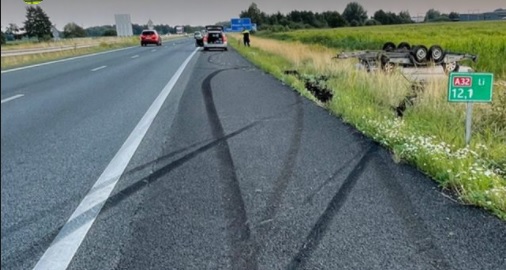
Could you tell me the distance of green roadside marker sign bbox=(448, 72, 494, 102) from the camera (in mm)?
4441

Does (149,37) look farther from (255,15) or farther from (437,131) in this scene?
(255,15)

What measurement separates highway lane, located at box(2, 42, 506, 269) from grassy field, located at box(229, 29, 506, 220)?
184mm

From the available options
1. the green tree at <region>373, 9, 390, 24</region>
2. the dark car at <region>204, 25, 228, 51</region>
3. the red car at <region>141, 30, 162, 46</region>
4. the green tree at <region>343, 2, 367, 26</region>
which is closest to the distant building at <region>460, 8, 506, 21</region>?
the dark car at <region>204, 25, 228, 51</region>

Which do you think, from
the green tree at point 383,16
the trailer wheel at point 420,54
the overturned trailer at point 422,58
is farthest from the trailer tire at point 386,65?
the green tree at point 383,16

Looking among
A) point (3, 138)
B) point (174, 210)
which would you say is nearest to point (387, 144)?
point (174, 210)

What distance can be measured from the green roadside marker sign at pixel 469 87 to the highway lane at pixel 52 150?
158 inches

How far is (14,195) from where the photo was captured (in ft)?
10.9

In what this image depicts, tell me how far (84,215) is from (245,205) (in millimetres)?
1304

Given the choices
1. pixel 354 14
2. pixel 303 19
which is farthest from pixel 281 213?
pixel 303 19

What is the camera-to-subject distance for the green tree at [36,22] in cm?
180

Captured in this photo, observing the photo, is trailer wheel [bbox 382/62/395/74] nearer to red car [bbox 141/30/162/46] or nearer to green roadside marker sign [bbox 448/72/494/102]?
green roadside marker sign [bbox 448/72/494/102]

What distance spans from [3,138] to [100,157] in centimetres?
360

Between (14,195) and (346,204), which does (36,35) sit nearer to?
(14,195)

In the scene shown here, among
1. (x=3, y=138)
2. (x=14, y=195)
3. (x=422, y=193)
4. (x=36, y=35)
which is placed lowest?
(x=422, y=193)
